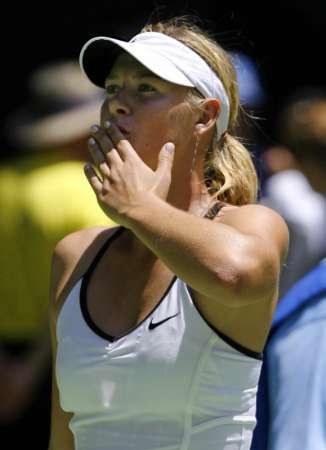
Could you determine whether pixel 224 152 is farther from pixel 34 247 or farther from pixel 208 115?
pixel 34 247

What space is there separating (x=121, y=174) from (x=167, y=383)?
0.46 meters

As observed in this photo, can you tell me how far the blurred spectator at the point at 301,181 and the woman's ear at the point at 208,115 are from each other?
146 cm

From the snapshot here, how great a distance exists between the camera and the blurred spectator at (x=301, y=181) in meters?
4.33

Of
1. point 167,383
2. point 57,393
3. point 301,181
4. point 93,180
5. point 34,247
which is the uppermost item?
point 93,180

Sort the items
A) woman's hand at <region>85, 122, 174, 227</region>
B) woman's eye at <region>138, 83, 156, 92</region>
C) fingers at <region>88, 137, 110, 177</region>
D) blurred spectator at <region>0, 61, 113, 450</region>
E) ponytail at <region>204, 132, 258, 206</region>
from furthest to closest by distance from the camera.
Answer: blurred spectator at <region>0, 61, 113, 450</region>, ponytail at <region>204, 132, 258, 206</region>, woman's eye at <region>138, 83, 156, 92</region>, fingers at <region>88, 137, 110, 177</region>, woman's hand at <region>85, 122, 174, 227</region>

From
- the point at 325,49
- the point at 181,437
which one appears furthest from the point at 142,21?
the point at 181,437

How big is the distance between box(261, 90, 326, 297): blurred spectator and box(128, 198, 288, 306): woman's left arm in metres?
1.73

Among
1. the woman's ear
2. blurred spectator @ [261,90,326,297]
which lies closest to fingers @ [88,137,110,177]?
the woman's ear

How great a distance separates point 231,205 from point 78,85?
65.9 inches

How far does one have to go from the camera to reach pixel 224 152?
297cm

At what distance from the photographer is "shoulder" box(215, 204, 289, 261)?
2.59m

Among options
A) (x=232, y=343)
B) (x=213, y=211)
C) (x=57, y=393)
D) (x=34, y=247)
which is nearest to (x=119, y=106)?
(x=213, y=211)

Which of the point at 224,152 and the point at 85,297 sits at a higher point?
the point at 224,152

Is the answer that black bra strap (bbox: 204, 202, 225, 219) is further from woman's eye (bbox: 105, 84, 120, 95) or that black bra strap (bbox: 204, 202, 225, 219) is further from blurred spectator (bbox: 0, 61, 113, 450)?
blurred spectator (bbox: 0, 61, 113, 450)
